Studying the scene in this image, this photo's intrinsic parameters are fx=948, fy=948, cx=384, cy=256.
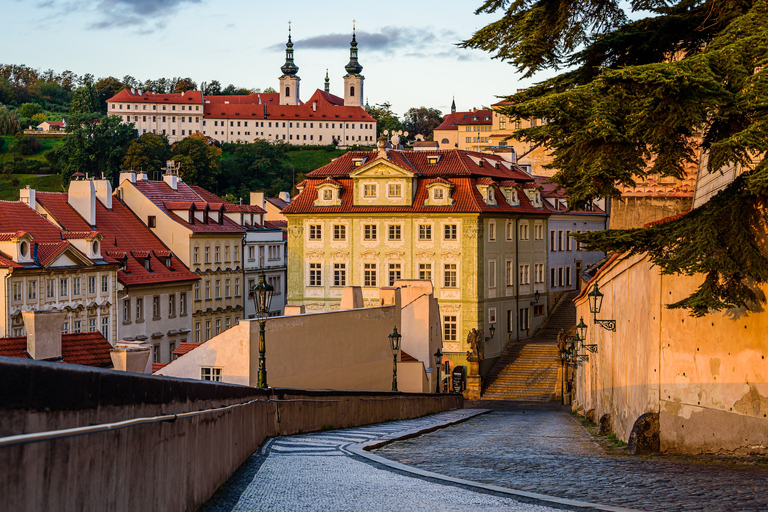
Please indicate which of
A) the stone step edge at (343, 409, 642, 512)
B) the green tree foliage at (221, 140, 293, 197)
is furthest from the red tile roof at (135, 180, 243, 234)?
the green tree foliage at (221, 140, 293, 197)

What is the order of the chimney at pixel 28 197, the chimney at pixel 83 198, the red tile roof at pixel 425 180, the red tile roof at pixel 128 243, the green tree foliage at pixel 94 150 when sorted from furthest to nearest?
the green tree foliage at pixel 94 150
the red tile roof at pixel 425 180
the chimney at pixel 83 198
the red tile roof at pixel 128 243
the chimney at pixel 28 197

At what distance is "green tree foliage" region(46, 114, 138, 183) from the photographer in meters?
137

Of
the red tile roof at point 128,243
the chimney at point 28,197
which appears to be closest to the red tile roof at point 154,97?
the red tile roof at point 128,243

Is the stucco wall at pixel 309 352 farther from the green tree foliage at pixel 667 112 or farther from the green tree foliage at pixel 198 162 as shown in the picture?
the green tree foliage at pixel 198 162

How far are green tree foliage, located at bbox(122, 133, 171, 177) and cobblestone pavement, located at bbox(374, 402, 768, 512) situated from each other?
12484cm

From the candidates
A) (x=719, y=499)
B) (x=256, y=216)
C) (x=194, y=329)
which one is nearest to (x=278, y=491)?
(x=719, y=499)

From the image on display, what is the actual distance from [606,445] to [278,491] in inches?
357

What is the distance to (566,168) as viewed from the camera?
1304 centimetres

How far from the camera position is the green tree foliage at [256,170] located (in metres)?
152

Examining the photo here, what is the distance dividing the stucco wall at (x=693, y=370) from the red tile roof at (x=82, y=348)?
1410cm

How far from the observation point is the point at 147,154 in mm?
141500

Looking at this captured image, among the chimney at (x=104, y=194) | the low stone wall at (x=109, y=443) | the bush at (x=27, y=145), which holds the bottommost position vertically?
the low stone wall at (x=109, y=443)

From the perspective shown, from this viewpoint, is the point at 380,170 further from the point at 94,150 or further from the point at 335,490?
the point at 94,150

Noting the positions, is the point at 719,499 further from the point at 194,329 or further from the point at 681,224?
the point at 194,329
